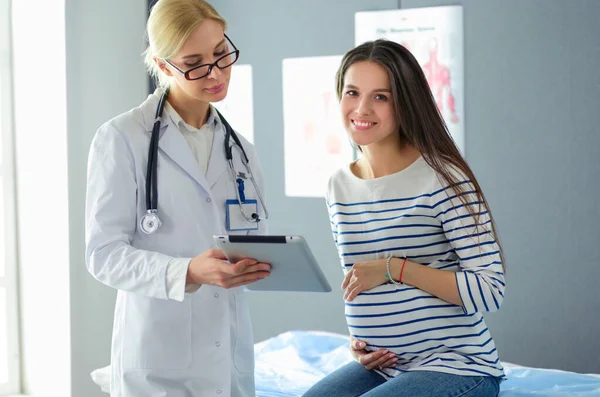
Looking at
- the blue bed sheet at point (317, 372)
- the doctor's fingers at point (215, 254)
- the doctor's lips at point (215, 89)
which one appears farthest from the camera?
the blue bed sheet at point (317, 372)

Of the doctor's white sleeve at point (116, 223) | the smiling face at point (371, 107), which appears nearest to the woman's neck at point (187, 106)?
the doctor's white sleeve at point (116, 223)

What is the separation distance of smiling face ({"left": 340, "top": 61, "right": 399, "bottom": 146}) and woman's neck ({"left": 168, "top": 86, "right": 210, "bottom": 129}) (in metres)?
0.39

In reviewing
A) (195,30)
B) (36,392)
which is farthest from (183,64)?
(36,392)

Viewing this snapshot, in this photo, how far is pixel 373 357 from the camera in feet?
6.25

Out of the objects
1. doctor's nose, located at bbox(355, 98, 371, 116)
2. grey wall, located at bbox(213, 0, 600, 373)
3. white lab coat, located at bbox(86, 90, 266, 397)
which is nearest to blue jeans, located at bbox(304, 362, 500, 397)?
white lab coat, located at bbox(86, 90, 266, 397)

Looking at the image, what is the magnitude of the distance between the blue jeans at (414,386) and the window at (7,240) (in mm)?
2123

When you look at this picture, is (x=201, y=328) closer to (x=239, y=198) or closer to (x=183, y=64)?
(x=239, y=198)

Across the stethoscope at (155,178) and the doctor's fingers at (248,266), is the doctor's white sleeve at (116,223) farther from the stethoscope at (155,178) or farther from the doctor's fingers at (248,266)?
the doctor's fingers at (248,266)

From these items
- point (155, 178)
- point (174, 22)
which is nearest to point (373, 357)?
point (155, 178)

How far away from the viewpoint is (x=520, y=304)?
3.43 meters

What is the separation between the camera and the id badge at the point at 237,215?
6.33 ft

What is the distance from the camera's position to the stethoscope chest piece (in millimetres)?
1787

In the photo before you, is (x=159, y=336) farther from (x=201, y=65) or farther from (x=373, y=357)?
(x=201, y=65)

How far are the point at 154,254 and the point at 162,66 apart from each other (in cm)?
50
